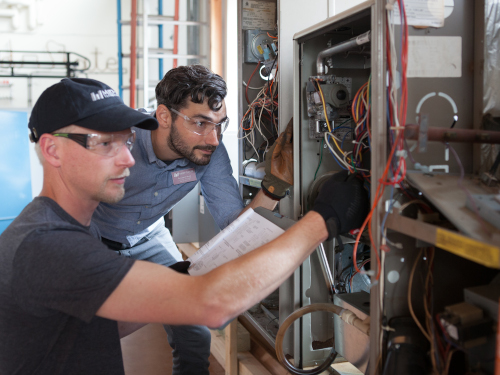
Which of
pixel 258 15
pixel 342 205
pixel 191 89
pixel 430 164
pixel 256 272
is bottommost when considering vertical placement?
pixel 256 272

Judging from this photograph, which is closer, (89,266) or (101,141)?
(89,266)

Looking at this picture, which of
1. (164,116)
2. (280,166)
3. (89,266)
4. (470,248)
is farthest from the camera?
(164,116)

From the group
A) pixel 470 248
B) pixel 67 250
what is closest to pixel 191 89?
pixel 67 250

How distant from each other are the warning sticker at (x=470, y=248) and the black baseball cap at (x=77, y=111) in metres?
0.79

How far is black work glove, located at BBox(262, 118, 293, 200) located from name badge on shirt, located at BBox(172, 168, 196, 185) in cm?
39

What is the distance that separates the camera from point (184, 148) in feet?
5.82

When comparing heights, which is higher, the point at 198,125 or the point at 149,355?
the point at 198,125

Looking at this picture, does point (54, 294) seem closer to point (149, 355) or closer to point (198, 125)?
point (198, 125)

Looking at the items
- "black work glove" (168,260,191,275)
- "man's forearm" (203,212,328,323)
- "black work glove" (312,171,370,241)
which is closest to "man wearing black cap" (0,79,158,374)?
"man's forearm" (203,212,328,323)

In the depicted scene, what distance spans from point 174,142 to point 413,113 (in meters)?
1.00

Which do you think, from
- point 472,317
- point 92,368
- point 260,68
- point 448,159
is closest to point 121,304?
point 92,368

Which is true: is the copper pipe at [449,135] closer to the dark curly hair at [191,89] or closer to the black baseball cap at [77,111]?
the black baseball cap at [77,111]

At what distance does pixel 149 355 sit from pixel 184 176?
1109 mm

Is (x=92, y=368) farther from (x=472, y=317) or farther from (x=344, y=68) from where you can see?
(x=344, y=68)
